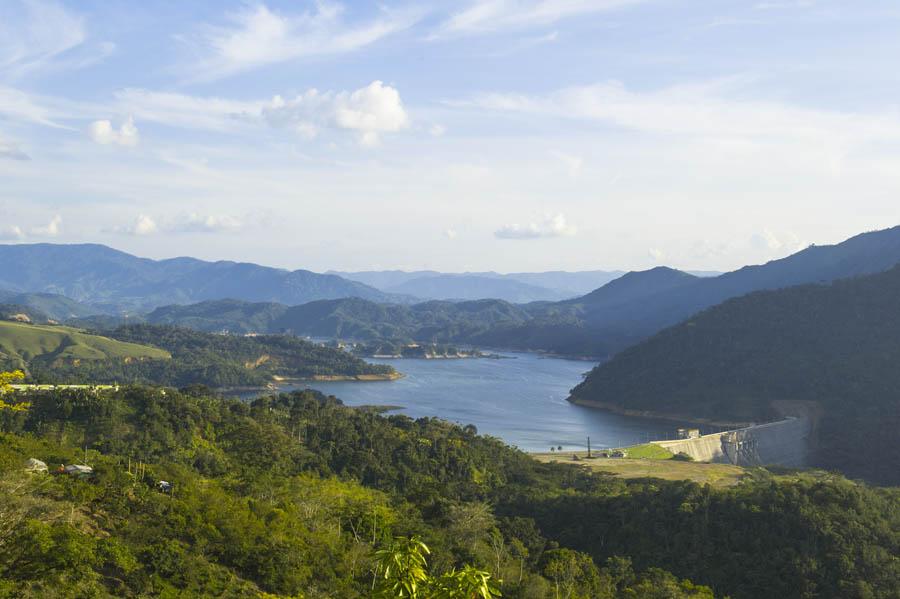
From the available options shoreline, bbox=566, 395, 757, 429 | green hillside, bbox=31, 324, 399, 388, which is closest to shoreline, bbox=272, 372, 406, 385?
green hillside, bbox=31, 324, 399, 388

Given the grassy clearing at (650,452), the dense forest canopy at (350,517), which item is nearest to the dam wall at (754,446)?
the grassy clearing at (650,452)

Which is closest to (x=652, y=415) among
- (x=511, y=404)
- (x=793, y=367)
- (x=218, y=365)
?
(x=793, y=367)

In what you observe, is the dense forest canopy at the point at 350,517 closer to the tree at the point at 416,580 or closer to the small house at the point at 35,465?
the tree at the point at 416,580

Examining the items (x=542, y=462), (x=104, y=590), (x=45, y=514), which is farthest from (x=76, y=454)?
(x=542, y=462)

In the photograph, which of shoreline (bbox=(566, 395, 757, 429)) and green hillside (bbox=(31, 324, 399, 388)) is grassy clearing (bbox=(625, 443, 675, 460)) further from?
green hillside (bbox=(31, 324, 399, 388))

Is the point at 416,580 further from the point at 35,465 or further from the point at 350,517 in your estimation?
the point at 35,465

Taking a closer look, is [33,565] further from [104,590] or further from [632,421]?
[632,421]
